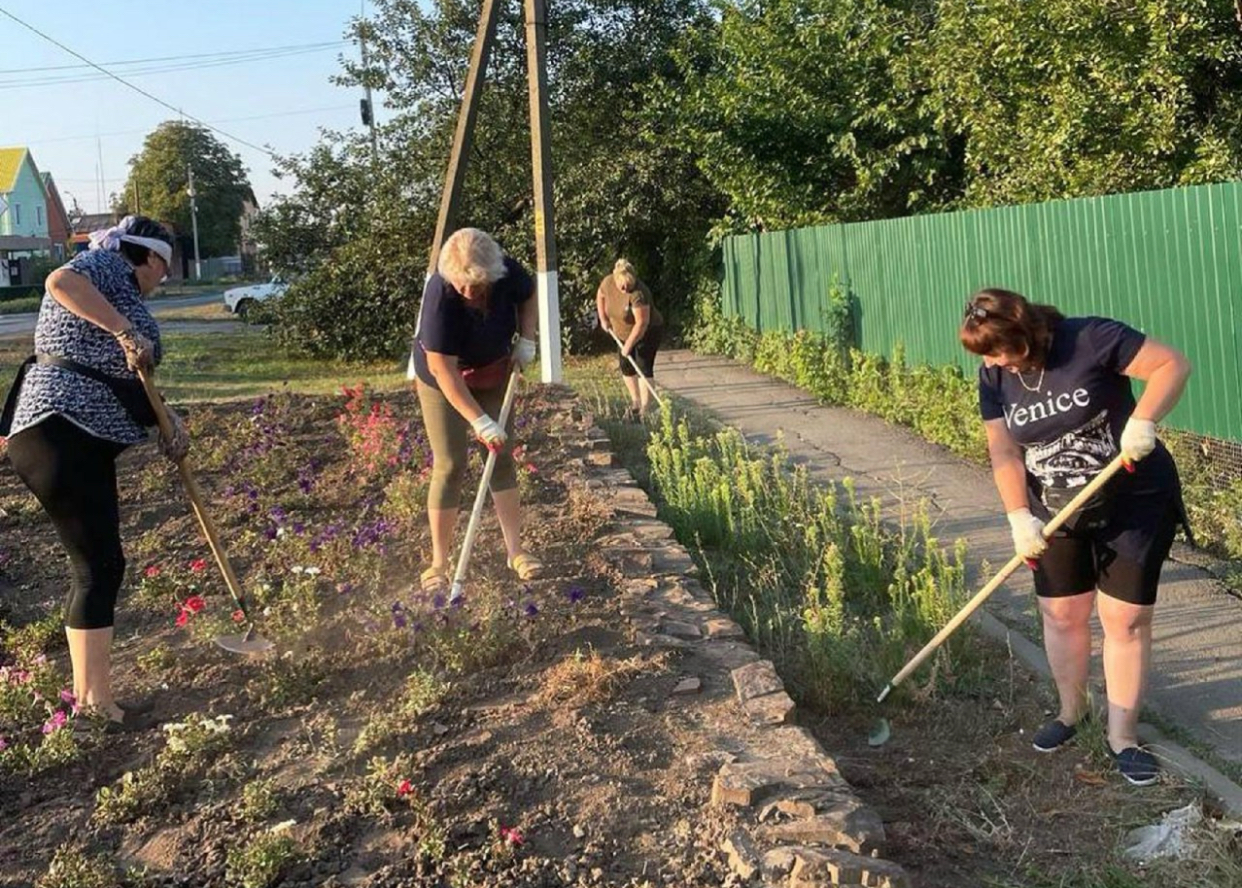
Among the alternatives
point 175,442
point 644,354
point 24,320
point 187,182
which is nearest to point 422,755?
point 175,442

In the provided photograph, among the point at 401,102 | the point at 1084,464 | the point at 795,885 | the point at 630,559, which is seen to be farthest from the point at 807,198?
the point at 795,885

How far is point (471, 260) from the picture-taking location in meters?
4.74

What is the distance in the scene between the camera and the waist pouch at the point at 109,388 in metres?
4.06

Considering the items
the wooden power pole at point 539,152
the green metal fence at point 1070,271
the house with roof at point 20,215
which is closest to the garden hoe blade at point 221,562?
the green metal fence at point 1070,271

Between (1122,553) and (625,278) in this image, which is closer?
(1122,553)

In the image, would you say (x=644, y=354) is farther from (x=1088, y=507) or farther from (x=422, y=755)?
(x=422, y=755)

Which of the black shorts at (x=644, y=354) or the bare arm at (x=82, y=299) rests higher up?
the bare arm at (x=82, y=299)

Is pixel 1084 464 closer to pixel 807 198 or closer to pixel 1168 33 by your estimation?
pixel 1168 33

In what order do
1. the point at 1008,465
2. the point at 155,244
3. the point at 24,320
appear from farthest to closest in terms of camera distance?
the point at 24,320 < the point at 155,244 < the point at 1008,465

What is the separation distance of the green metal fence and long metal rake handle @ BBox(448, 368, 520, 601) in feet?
12.4

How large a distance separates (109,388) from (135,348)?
0.22 meters

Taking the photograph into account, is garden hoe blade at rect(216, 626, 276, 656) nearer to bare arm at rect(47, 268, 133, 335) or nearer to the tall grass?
bare arm at rect(47, 268, 133, 335)

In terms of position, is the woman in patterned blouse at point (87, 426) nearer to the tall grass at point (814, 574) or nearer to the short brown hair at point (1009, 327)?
the tall grass at point (814, 574)

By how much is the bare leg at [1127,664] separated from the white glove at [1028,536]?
→ 250 millimetres
